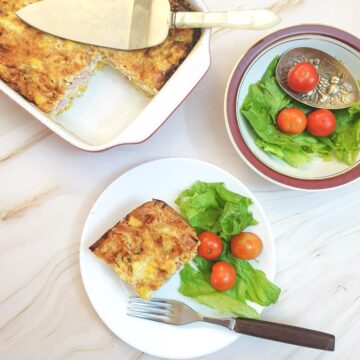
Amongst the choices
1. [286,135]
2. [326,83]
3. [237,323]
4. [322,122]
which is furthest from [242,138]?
[237,323]

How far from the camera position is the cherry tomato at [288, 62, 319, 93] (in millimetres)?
1627

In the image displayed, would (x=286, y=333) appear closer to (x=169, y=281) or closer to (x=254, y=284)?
(x=254, y=284)

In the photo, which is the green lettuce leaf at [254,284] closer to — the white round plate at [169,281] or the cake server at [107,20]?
the white round plate at [169,281]

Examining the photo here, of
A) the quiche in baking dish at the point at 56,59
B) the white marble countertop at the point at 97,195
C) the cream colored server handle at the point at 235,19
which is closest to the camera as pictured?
the cream colored server handle at the point at 235,19

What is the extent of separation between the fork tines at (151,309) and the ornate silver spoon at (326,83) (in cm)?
90

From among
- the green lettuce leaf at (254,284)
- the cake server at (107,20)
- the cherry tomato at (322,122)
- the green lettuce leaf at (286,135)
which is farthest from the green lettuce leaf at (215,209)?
the cake server at (107,20)

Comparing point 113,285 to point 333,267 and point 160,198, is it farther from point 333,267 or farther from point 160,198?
point 333,267

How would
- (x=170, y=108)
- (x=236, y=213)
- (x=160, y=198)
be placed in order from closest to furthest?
(x=170, y=108), (x=236, y=213), (x=160, y=198)

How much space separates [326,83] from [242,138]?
0.42 metres

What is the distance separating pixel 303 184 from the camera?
158cm

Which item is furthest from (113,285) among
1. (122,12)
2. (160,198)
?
(122,12)

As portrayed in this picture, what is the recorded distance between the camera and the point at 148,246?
1.58 meters

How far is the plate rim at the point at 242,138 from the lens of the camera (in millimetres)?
1578

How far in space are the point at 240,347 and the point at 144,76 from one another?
3.49 feet
